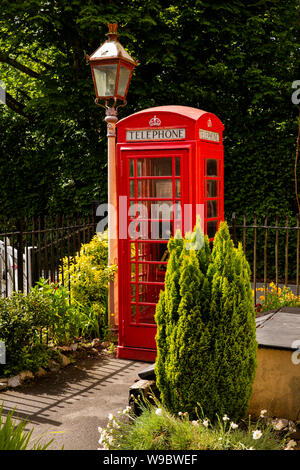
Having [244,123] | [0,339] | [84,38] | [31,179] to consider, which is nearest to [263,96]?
[244,123]

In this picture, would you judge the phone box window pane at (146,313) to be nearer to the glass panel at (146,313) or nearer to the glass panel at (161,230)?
the glass panel at (146,313)

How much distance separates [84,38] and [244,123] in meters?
4.08

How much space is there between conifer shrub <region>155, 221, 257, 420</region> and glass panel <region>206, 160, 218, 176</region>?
8.06 feet

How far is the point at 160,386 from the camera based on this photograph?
3859mm

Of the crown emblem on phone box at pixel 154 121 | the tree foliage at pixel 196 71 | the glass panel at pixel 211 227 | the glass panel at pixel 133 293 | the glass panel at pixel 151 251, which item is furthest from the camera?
the tree foliage at pixel 196 71

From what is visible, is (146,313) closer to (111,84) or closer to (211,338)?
(211,338)

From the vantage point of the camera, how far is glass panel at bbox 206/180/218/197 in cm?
616

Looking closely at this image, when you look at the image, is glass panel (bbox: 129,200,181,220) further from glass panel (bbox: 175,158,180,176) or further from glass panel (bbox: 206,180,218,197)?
glass panel (bbox: 206,180,218,197)

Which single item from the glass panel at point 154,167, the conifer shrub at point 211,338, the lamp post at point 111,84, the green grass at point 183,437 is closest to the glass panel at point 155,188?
the glass panel at point 154,167

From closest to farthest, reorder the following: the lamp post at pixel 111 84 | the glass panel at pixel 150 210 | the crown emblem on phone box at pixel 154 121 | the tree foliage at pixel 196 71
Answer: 1. the crown emblem on phone box at pixel 154 121
2. the glass panel at pixel 150 210
3. the lamp post at pixel 111 84
4. the tree foliage at pixel 196 71

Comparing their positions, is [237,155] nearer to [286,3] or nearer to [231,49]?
[231,49]

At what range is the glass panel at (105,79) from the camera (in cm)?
683

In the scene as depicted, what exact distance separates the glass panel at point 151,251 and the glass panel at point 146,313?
58 cm

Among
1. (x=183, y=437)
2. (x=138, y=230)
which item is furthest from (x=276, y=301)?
(x=183, y=437)
